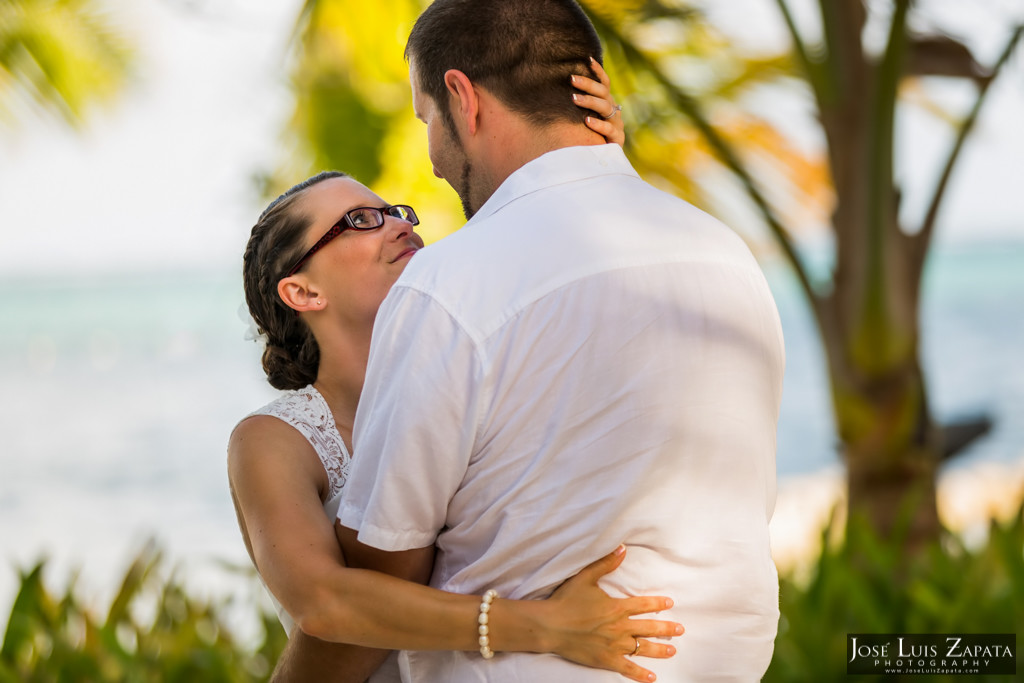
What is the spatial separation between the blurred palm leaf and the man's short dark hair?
327 centimetres

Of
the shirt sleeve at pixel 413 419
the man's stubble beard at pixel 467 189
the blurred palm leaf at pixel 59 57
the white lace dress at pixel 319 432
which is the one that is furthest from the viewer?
the blurred palm leaf at pixel 59 57

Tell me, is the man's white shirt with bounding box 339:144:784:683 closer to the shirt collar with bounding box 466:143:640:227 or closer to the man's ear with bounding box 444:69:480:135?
the shirt collar with bounding box 466:143:640:227

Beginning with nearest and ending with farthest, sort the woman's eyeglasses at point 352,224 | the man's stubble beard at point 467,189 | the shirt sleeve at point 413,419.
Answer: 1. the shirt sleeve at point 413,419
2. the man's stubble beard at point 467,189
3. the woman's eyeglasses at point 352,224

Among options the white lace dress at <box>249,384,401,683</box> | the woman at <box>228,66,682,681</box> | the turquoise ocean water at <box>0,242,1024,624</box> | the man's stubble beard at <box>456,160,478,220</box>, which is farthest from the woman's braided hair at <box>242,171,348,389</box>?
the man's stubble beard at <box>456,160,478,220</box>

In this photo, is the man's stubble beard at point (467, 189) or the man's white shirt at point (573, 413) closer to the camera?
the man's white shirt at point (573, 413)

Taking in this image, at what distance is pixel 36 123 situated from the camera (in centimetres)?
511

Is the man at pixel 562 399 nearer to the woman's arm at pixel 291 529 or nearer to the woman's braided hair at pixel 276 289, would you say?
the woman's arm at pixel 291 529

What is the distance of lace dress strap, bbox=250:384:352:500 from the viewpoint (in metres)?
1.91

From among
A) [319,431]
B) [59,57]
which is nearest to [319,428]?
[319,431]

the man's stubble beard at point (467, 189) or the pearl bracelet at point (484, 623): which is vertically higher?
the man's stubble beard at point (467, 189)

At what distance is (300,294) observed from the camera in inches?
81.0

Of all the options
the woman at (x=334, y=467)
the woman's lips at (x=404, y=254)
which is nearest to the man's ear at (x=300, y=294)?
the woman at (x=334, y=467)

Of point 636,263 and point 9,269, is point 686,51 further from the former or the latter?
point 9,269

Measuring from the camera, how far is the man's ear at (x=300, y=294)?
2.04 m
